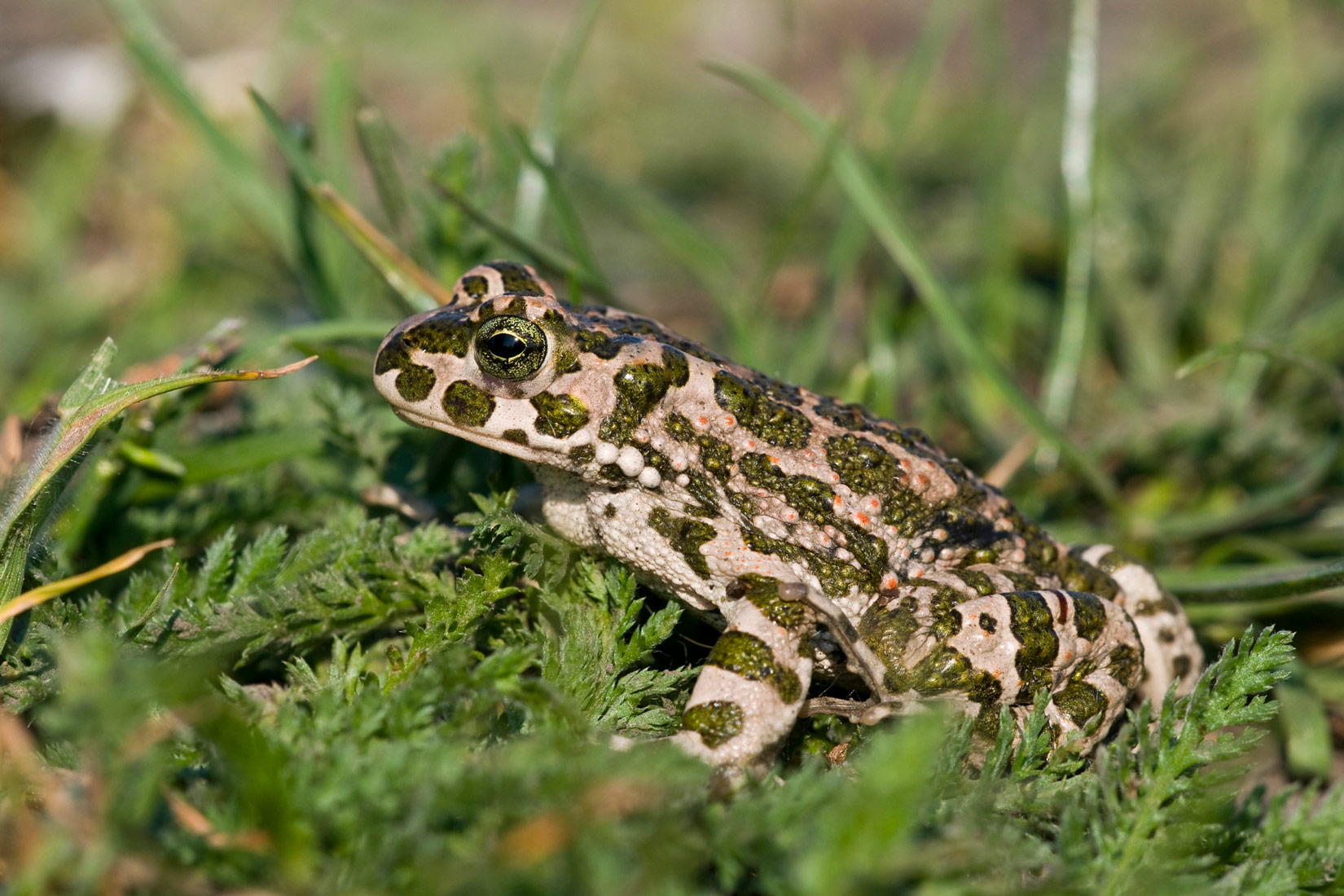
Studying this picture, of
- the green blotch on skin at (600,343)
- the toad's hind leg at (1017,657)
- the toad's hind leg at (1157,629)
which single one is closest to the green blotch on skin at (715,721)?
the toad's hind leg at (1017,657)

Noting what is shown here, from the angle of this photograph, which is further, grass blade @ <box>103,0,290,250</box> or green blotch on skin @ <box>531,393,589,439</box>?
grass blade @ <box>103,0,290,250</box>

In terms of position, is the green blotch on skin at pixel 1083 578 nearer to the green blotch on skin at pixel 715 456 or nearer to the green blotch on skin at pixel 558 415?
the green blotch on skin at pixel 715 456

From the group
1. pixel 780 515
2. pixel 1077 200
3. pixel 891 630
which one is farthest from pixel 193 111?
pixel 1077 200

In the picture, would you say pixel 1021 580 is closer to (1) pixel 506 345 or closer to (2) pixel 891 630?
(2) pixel 891 630

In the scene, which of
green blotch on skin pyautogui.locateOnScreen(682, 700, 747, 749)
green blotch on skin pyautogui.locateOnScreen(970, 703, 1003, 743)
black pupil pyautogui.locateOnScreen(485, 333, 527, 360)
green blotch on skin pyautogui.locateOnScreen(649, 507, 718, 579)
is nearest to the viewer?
green blotch on skin pyautogui.locateOnScreen(682, 700, 747, 749)

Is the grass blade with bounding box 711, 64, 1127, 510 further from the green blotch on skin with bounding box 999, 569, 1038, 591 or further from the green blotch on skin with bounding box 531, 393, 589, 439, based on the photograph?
the green blotch on skin with bounding box 531, 393, 589, 439

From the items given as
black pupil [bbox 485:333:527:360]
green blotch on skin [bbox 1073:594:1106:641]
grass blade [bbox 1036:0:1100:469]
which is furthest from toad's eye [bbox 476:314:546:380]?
grass blade [bbox 1036:0:1100:469]
